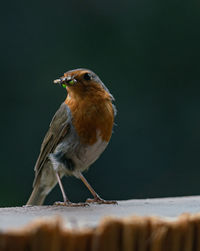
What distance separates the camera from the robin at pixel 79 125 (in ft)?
12.8

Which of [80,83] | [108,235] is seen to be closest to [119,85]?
[80,83]

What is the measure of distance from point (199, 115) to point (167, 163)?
40.9 inches

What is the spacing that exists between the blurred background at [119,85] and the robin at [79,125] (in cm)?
Result: 479

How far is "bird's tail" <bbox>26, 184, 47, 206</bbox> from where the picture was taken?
15.6 feet

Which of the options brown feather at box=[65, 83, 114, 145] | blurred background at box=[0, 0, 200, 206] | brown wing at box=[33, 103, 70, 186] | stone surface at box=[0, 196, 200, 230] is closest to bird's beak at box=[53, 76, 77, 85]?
brown feather at box=[65, 83, 114, 145]

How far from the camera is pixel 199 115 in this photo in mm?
10195

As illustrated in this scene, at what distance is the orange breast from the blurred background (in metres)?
5.05

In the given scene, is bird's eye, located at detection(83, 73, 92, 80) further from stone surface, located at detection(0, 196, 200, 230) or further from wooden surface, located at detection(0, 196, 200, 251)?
wooden surface, located at detection(0, 196, 200, 251)

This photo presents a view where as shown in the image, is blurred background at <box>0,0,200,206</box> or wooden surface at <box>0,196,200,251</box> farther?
blurred background at <box>0,0,200,206</box>

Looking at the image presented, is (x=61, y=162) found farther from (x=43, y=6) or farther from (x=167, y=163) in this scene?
(x=43, y=6)

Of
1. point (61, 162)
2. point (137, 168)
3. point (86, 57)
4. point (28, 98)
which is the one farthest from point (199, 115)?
point (61, 162)

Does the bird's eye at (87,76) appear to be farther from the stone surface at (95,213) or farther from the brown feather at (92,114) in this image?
the stone surface at (95,213)

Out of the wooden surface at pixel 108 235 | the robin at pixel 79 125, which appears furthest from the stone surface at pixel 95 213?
the robin at pixel 79 125

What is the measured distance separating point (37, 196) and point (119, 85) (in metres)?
5.14
